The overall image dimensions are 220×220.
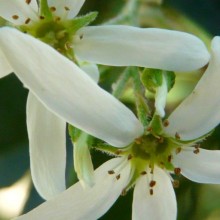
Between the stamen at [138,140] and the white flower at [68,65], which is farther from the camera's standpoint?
the stamen at [138,140]

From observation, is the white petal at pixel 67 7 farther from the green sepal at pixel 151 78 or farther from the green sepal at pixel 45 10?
the green sepal at pixel 151 78

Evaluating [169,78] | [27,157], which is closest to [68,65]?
[169,78]

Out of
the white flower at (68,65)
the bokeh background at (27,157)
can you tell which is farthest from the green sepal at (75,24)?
the bokeh background at (27,157)

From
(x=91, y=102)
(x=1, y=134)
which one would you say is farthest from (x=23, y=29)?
(x=1, y=134)

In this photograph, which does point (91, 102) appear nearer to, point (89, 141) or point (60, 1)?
point (89, 141)

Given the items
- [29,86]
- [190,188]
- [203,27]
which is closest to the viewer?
[29,86]

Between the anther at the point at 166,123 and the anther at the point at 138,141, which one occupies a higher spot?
the anther at the point at 166,123
